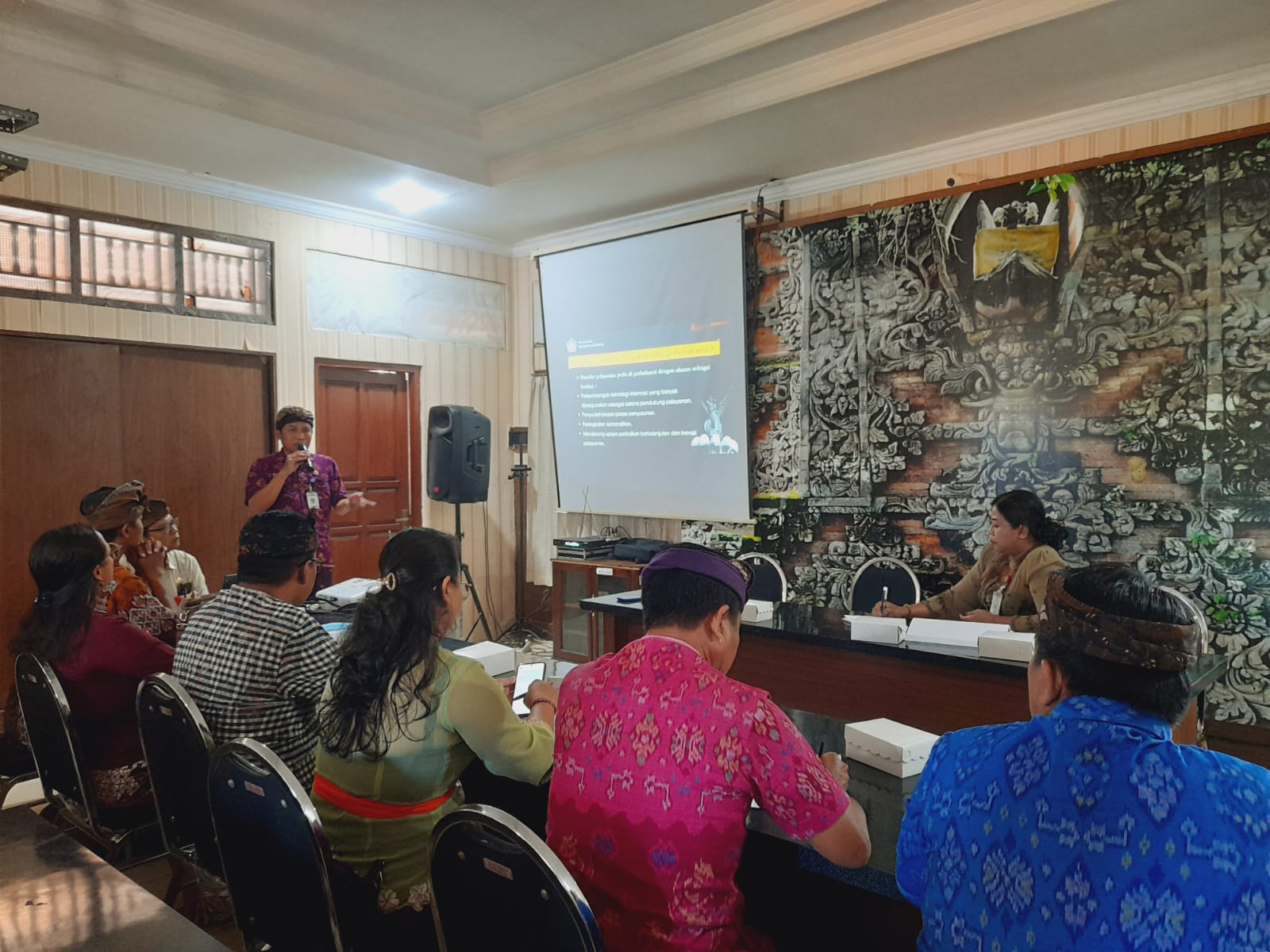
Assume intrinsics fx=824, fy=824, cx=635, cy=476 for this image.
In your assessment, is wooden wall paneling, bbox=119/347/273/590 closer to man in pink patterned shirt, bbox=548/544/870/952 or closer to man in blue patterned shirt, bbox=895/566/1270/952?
man in pink patterned shirt, bbox=548/544/870/952

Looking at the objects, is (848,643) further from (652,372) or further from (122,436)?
(122,436)

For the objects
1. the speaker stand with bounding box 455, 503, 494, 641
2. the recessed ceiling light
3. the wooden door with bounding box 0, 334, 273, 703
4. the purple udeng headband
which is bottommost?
the speaker stand with bounding box 455, 503, 494, 641

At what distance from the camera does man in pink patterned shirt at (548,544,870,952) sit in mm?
1205

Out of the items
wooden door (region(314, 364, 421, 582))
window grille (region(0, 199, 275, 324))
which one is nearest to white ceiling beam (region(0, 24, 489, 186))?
window grille (region(0, 199, 275, 324))

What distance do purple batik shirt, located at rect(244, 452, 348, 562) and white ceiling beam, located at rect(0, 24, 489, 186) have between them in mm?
1605

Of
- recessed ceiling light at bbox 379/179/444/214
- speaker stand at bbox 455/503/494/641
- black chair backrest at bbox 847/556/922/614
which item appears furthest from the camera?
speaker stand at bbox 455/503/494/641

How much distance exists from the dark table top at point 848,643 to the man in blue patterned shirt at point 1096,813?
1.41 metres

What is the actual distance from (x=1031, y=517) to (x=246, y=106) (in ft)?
12.6

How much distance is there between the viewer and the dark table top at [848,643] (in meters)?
2.41

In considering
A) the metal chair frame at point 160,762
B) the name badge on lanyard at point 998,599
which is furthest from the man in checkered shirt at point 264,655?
the name badge on lanyard at point 998,599

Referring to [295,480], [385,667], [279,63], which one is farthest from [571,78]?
[385,667]

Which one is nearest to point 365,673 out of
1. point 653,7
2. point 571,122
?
point 653,7

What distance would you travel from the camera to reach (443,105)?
4.30m

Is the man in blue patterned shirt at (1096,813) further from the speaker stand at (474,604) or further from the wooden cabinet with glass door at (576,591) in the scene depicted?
the speaker stand at (474,604)
